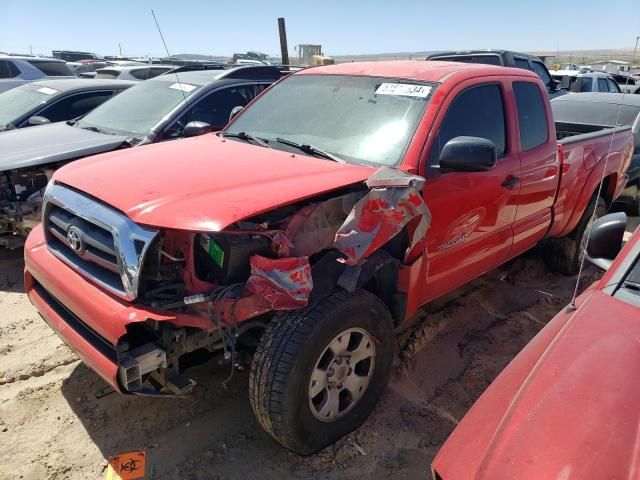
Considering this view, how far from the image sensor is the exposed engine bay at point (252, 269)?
7.96ft

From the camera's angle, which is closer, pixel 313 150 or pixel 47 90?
pixel 313 150

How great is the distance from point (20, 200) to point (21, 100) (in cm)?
301

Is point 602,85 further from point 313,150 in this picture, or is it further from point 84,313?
point 84,313

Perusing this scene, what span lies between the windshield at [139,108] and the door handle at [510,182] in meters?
3.54

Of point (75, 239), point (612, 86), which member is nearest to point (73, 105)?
point (75, 239)

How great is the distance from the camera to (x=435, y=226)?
3.18 m

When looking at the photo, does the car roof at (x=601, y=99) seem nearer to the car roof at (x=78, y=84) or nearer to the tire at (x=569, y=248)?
the tire at (x=569, y=248)

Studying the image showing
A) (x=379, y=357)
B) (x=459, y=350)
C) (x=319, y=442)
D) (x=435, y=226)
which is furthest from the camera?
(x=459, y=350)

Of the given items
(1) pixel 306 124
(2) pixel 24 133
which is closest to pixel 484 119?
(1) pixel 306 124

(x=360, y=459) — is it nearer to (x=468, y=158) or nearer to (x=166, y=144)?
(x=468, y=158)

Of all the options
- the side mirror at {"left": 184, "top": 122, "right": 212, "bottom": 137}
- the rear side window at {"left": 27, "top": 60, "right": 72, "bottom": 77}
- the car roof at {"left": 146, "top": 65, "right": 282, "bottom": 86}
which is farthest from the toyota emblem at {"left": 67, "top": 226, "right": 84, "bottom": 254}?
the rear side window at {"left": 27, "top": 60, "right": 72, "bottom": 77}

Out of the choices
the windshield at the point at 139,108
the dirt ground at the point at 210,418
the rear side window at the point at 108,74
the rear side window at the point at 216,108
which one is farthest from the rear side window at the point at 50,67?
the dirt ground at the point at 210,418

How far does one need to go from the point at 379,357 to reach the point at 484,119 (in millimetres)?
1771

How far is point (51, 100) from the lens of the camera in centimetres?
693
